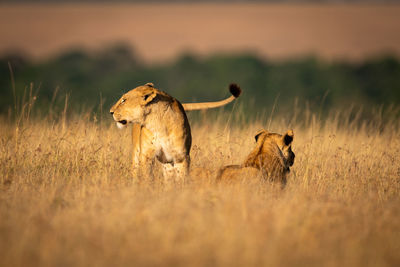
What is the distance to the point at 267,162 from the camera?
6.42m

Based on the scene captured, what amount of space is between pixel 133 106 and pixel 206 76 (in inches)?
1558

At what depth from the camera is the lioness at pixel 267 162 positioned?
20.1 feet

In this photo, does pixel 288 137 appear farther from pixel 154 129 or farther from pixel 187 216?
pixel 187 216

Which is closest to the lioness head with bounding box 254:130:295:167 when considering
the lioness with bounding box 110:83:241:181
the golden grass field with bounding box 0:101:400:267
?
the golden grass field with bounding box 0:101:400:267

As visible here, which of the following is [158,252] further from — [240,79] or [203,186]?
[240,79]

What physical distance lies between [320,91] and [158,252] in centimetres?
3635

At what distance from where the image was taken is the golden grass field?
391 centimetres

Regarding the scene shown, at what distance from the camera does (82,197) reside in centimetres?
524

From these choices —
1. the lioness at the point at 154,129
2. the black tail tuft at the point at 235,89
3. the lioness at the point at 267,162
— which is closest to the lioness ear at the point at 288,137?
the lioness at the point at 267,162

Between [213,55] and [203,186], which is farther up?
[213,55]

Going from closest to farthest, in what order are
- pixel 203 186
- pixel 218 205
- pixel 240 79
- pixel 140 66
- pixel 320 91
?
pixel 218 205 → pixel 203 186 → pixel 320 91 → pixel 240 79 → pixel 140 66

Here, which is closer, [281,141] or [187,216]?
[187,216]

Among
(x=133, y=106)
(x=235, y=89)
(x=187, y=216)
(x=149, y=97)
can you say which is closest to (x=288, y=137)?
(x=235, y=89)

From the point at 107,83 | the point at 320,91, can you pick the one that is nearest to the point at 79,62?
the point at 107,83
